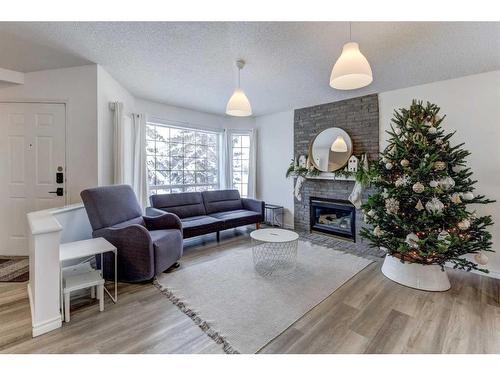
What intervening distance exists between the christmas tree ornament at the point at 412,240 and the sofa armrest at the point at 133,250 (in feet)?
8.79

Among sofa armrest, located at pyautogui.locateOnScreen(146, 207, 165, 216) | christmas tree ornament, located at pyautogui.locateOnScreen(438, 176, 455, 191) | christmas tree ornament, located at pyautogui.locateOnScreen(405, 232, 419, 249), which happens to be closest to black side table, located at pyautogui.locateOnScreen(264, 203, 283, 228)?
sofa armrest, located at pyautogui.locateOnScreen(146, 207, 165, 216)

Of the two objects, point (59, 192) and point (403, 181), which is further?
point (59, 192)

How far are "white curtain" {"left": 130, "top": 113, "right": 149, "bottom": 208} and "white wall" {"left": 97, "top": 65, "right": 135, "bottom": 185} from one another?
0.50 metres

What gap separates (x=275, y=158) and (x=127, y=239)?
3.53 m

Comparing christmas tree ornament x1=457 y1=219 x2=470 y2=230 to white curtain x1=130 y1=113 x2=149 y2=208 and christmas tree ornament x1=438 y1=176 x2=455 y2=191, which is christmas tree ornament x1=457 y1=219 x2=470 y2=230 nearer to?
christmas tree ornament x1=438 y1=176 x2=455 y2=191

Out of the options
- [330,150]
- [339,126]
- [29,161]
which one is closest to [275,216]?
[330,150]

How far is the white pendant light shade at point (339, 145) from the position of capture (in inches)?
156

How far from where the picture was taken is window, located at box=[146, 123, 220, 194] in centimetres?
445

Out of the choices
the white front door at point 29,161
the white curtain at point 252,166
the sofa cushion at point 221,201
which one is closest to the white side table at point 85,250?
the white front door at point 29,161

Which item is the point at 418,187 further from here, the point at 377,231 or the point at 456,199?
the point at 377,231

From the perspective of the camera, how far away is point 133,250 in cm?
240

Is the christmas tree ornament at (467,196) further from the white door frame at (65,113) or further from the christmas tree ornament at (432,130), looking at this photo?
the white door frame at (65,113)

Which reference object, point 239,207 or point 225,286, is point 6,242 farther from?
point 239,207

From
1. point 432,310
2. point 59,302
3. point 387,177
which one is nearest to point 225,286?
point 59,302
